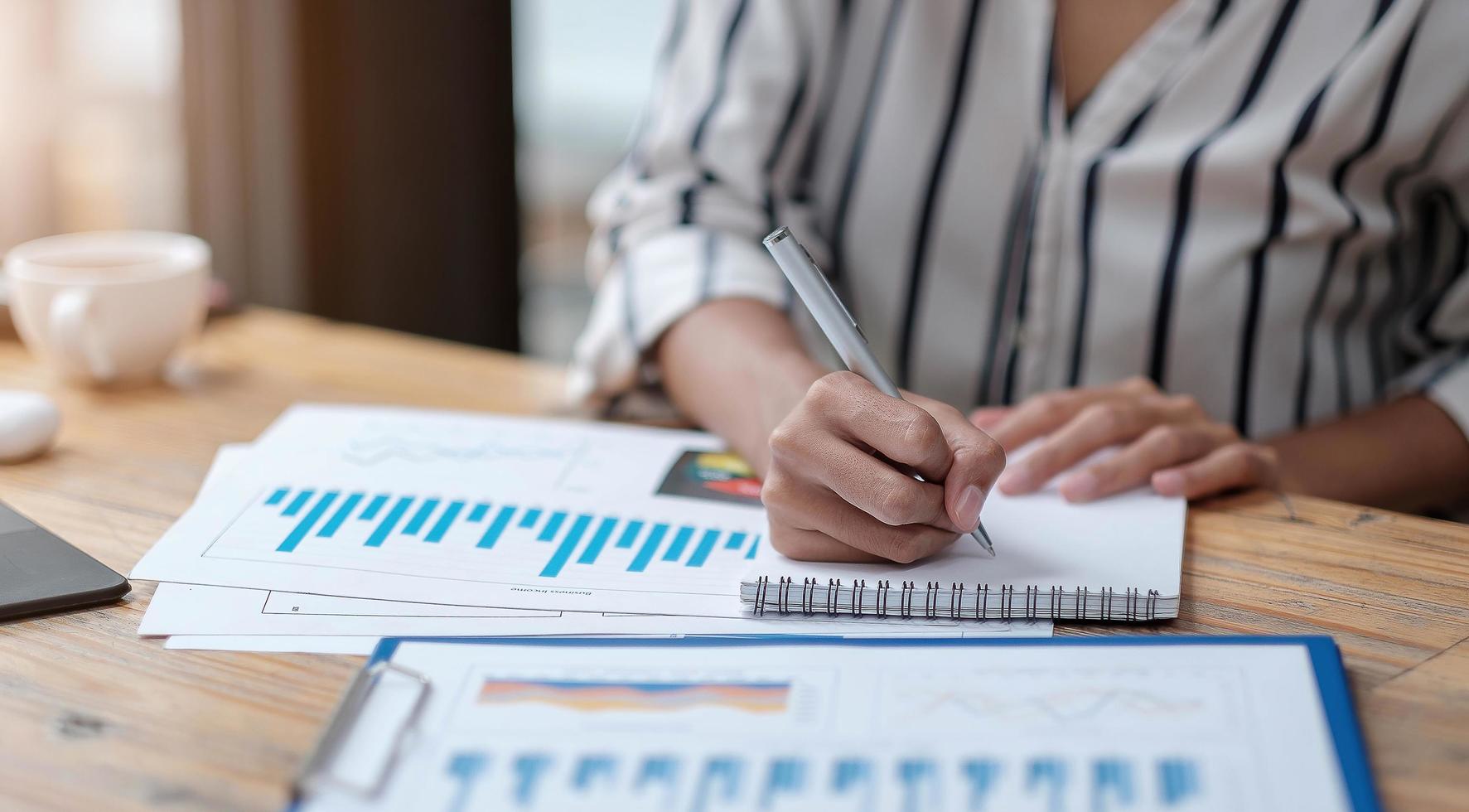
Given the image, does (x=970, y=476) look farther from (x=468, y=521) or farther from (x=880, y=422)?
(x=468, y=521)

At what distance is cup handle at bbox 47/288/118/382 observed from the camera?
0.79m

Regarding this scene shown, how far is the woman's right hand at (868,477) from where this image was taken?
51 cm

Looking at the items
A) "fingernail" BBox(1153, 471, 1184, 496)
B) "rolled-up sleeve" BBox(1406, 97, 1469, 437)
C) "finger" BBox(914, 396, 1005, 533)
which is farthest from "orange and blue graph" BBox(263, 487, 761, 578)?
"rolled-up sleeve" BBox(1406, 97, 1469, 437)

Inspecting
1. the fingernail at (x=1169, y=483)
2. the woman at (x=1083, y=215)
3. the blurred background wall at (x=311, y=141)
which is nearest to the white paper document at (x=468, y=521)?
the woman at (x=1083, y=215)

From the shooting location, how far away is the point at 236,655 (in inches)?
18.8

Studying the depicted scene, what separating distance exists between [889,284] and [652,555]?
47cm

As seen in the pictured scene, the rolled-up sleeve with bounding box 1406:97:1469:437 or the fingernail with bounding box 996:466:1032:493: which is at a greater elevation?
the rolled-up sleeve with bounding box 1406:97:1469:437

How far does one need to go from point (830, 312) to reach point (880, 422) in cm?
6

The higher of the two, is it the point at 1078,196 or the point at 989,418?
the point at 1078,196

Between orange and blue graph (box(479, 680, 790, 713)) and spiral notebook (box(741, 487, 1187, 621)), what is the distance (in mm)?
81

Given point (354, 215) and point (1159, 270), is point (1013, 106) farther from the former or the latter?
point (354, 215)

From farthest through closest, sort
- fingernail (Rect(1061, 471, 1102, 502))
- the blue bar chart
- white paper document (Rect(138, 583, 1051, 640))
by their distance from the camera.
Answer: fingernail (Rect(1061, 471, 1102, 502)) → white paper document (Rect(138, 583, 1051, 640)) → the blue bar chart

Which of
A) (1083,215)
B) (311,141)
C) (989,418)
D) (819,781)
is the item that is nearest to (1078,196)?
(1083,215)

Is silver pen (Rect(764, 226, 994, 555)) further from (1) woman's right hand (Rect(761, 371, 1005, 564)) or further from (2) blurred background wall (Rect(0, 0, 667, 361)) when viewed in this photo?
(2) blurred background wall (Rect(0, 0, 667, 361))
